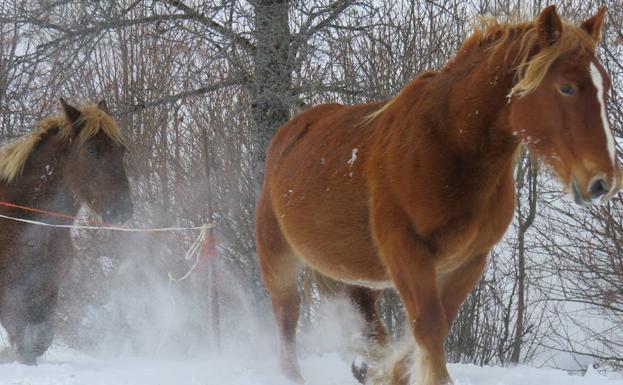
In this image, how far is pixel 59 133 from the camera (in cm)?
672

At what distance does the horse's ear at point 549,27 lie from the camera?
3.43 metres

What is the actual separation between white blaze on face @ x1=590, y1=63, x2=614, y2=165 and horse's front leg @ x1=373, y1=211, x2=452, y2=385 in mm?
1101

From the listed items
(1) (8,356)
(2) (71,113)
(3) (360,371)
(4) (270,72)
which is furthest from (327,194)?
(1) (8,356)

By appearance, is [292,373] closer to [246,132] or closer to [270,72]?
[270,72]

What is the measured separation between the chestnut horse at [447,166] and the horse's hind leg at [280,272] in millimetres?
476

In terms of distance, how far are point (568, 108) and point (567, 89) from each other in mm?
92

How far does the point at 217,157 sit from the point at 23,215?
146 inches

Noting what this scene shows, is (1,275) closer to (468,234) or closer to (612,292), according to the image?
(468,234)

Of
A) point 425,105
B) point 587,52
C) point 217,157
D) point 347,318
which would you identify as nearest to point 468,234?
point 425,105

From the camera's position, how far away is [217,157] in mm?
9992

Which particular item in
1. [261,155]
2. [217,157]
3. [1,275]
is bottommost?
[1,275]

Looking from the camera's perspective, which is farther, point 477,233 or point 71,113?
point 71,113

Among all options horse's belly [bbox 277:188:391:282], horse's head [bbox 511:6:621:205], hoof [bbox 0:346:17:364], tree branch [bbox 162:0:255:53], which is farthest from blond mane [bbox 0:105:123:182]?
horse's head [bbox 511:6:621:205]

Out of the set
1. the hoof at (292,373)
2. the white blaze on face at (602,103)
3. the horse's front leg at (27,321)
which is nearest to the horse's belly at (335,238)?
the hoof at (292,373)
